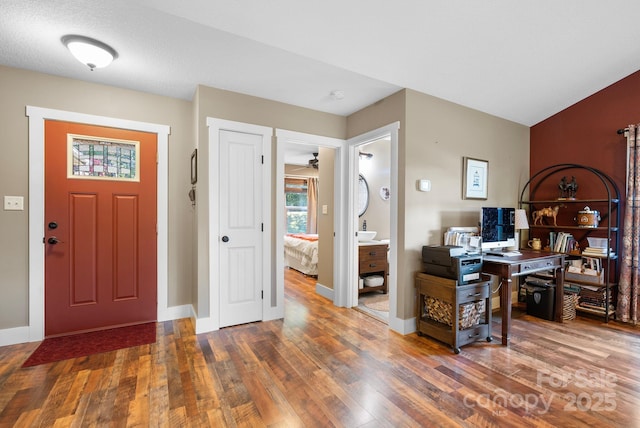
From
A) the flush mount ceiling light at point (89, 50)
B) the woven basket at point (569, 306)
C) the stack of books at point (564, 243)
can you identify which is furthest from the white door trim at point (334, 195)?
the stack of books at point (564, 243)

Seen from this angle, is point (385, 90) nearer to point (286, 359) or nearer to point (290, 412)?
point (286, 359)

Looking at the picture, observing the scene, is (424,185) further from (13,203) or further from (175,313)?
(13,203)

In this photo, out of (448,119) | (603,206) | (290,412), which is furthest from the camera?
(603,206)

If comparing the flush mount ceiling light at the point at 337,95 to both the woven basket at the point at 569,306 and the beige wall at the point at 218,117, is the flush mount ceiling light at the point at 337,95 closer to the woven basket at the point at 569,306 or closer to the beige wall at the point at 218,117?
the beige wall at the point at 218,117

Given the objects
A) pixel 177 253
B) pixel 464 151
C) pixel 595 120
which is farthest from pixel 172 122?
pixel 595 120

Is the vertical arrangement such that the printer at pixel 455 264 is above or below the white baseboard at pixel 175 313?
above

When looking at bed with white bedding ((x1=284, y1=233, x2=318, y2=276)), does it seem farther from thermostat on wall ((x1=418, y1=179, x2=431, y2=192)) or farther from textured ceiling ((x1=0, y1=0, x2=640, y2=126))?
textured ceiling ((x1=0, y1=0, x2=640, y2=126))

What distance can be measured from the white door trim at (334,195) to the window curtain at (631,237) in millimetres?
2963

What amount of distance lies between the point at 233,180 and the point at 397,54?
187cm

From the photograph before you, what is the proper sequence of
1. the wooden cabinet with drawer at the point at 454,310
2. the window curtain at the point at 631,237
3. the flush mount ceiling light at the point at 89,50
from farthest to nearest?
the window curtain at the point at 631,237
the wooden cabinet with drawer at the point at 454,310
the flush mount ceiling light at the point at 89,50

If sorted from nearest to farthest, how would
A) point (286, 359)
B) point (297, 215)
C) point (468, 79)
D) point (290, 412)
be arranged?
point (290, 412), point (286, 359), point (468, 79), point (297, 215)

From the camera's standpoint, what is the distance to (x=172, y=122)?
3178 millimetres

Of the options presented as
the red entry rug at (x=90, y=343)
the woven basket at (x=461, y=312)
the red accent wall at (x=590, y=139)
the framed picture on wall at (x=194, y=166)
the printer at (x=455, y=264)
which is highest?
the red accent wall at (x=590, y=139)

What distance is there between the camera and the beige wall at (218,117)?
2.84m
